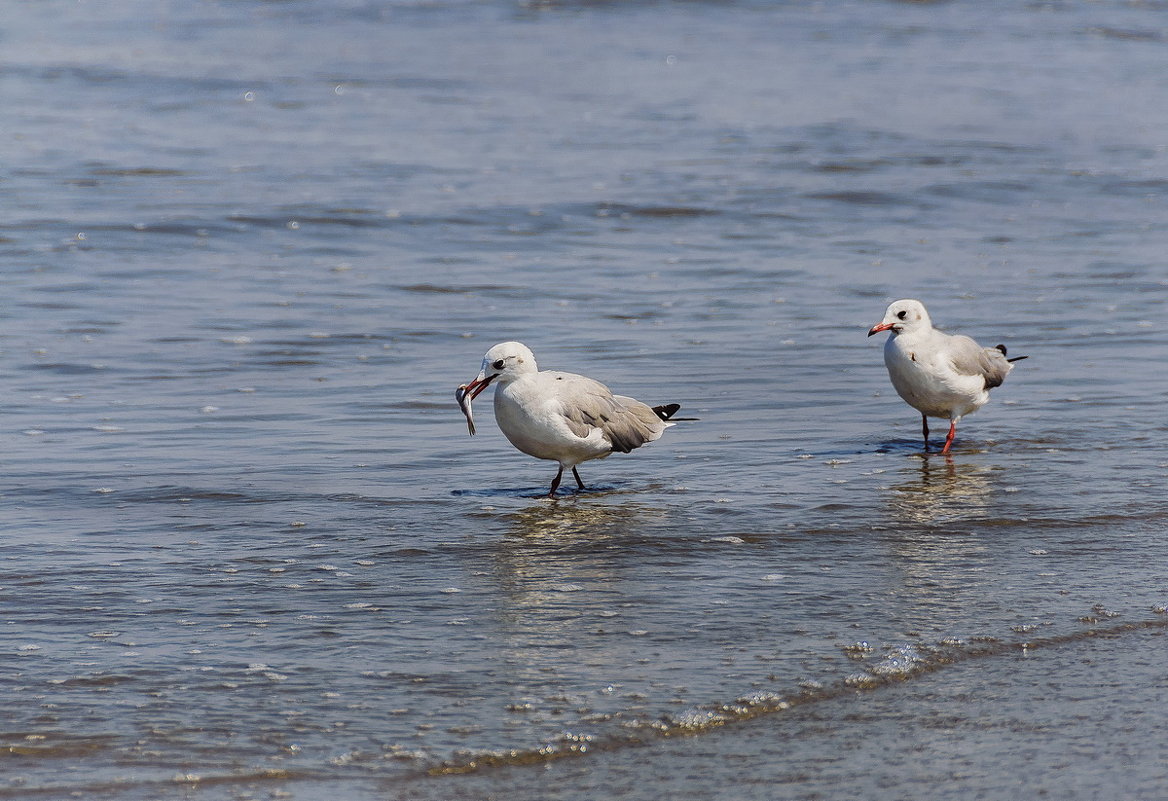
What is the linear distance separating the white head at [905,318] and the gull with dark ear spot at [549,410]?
190 cm

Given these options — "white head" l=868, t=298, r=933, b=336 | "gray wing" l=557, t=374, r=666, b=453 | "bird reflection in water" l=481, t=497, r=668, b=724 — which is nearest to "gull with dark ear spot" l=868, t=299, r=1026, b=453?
"white head" l=868, t=298, r=933, b=336

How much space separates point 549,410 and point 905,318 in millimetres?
2580

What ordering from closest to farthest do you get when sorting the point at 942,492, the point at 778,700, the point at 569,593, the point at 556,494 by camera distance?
1. the point at 778,700
2. the point at 569,593
3. the point at 942,492
4. the point at 556,494

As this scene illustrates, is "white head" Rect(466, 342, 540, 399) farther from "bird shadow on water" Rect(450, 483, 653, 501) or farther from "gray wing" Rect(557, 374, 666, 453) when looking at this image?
"bird shadow on water" Rect(450, 483, 653, 501)

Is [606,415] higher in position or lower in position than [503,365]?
lower

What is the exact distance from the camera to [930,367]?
965cm

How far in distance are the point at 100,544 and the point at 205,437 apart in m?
2.35

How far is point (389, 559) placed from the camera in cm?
732

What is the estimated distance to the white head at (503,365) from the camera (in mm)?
8477

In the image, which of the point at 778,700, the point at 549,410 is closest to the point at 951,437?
the point at 549,410

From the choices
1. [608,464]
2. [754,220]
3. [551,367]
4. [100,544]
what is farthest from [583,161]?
[100,544]

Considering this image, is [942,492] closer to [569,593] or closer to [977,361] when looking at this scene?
[977,361]

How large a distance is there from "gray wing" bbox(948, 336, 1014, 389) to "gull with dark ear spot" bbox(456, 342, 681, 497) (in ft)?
7.37

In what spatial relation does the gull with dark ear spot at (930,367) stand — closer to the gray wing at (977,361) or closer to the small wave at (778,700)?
the gray wing at (977,361)
